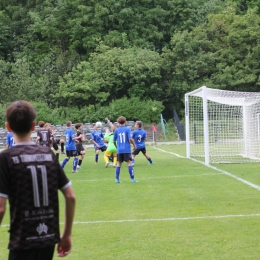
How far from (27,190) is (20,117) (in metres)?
0.50

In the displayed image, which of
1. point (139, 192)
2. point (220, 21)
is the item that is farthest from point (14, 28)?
point (139, 192)

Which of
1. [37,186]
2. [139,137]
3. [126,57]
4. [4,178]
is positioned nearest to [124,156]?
[139,137]

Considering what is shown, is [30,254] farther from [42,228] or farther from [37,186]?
[37,186]

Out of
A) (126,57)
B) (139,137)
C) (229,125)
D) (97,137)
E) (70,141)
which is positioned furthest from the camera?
(126,57)

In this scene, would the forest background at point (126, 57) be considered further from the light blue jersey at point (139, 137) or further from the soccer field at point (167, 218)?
the soccer field at point (167, 218)

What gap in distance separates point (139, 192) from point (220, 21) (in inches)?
1724

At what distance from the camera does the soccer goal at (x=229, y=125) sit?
77.2 ft

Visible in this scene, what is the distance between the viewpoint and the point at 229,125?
2806 centimetres

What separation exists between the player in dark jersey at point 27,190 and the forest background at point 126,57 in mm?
46204

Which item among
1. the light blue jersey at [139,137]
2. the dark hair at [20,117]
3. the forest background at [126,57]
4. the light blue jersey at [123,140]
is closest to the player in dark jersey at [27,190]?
the dark hair at [20,117]

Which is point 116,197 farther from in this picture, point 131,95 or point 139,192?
point 131,95

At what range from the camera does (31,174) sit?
4035mm

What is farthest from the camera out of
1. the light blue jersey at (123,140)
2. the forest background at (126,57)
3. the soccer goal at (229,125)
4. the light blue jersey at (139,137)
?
the forest background at (126,57)

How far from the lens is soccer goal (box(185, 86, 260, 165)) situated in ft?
77.2
